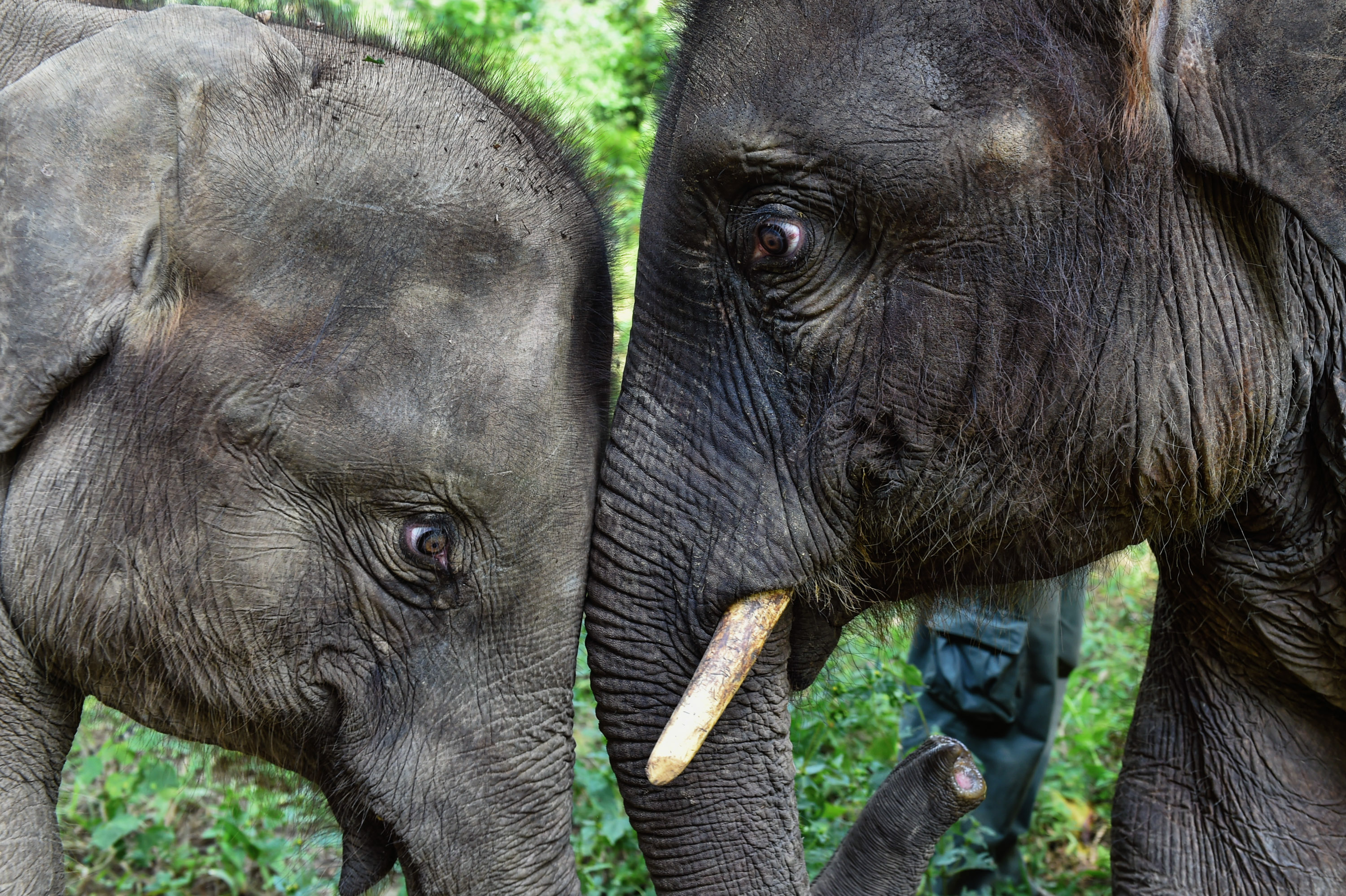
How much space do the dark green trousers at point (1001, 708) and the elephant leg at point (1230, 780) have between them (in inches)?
42.8

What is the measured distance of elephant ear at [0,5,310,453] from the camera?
2369 mm

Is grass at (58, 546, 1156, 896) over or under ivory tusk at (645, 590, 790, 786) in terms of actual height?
under

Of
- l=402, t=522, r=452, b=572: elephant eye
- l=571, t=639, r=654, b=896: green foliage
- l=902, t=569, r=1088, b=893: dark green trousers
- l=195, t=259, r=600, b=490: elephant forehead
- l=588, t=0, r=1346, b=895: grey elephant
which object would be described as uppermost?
l=588, t=0, r=1346, b=895: grey elephant

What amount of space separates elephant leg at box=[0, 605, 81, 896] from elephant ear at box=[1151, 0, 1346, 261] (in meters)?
2.27

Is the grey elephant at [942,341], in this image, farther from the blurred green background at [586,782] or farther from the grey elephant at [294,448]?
the blurred green background at [586,782]

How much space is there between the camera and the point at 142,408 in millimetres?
2496

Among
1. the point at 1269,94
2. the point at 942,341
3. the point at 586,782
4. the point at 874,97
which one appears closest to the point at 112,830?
the point at 586,782

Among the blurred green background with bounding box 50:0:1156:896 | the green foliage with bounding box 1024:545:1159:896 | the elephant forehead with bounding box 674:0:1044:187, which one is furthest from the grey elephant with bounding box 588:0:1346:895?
the green foliage with bounding box 1024:545:1159:896

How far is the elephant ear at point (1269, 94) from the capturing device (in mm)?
2242

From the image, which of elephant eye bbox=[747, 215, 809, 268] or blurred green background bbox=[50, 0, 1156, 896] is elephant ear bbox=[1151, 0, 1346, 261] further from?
blurred green background bbox=[50, 0, 1156, 896]

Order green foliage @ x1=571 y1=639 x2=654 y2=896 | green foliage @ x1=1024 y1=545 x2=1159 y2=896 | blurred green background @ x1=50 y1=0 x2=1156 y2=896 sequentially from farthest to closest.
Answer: green foliage @ x1=1024 y1=545 x2=1159 y2=896 → green foliage @ x1=571 y1=639 x2=654 y2=896 → blurred green background @ x1=50 y1=0 x2=1156 y2=896

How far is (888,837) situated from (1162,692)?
0.89 m

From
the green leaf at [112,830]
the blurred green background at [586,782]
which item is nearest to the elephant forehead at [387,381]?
the blurred green background at [586,782]

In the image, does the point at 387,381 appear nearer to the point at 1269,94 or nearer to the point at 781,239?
the point at 781,239
